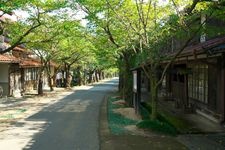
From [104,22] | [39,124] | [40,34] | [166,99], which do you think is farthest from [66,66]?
[39,124]

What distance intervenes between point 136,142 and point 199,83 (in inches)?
359

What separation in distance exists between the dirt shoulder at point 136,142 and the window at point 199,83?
6.19 m

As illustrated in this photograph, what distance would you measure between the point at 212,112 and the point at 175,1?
5612 mm

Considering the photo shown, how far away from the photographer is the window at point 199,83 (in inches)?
766

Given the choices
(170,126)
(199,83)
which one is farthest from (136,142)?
(199,83)

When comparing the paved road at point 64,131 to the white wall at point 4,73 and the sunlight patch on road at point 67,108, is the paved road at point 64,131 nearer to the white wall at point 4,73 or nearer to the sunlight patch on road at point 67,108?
the sunlight patch on road at point 67,108

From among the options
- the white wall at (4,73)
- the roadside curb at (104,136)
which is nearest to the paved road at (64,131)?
the roadside curb at (104,136)

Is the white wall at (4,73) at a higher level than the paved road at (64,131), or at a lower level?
higher

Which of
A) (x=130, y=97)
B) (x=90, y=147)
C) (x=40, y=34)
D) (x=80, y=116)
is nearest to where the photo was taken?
(x=90, y=147)

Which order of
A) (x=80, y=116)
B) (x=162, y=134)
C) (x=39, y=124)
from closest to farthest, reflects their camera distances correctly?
(x=162, y=134) < (x=39, y=124) < (x=80, y=116)

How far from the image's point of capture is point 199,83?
20.9 m

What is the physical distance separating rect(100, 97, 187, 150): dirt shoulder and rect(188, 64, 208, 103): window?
6188 millimetres

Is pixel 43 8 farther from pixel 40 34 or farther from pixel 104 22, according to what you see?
pixel 40 34

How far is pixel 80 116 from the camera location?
2075 centimetres
